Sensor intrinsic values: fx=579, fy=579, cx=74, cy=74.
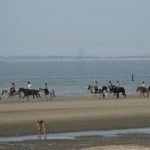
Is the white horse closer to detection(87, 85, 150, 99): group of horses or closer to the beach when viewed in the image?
detection(87, 85, 150, 99): group of horses

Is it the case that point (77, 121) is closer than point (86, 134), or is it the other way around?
point (86, 134)

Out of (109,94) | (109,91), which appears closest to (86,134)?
(109,91)

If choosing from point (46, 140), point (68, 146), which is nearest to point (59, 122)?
point (46, 140)

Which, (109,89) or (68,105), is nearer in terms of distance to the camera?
(68,105)

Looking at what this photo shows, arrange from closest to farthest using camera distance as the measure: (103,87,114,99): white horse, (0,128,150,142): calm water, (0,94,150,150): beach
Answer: (0,94,150,150): beach, (0,128,150,142): calm water, (103,87,114,99): white horse

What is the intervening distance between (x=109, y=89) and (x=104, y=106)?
990 cm

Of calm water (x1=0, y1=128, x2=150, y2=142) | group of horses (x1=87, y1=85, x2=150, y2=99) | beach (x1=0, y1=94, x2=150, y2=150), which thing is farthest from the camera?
group of horses (x1=87, y1=85, x2=150, y2=99)

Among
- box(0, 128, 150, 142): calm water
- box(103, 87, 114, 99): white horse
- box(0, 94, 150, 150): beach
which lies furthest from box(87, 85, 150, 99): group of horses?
box(0, 128, 150, 142): calm water

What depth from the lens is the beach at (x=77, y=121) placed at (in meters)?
24.3

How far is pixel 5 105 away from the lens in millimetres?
41562

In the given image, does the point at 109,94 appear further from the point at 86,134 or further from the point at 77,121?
the point at 86,134

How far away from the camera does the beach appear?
24.3 metres

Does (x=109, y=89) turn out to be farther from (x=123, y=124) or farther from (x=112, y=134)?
(x=112, y=134)

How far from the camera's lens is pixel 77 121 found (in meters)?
31.9
